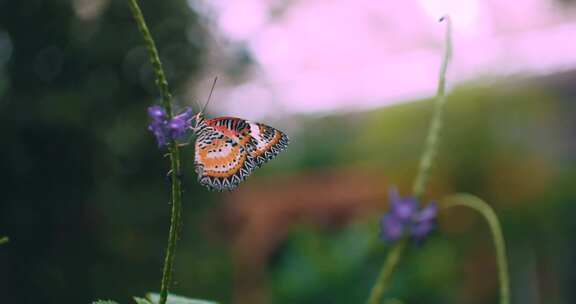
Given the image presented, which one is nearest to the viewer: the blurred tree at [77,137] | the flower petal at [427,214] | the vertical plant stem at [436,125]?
the vertical plant stem at [436,125]

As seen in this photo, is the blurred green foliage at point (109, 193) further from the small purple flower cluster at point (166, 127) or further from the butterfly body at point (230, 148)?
the small purple flower cluster at point (166, 127)

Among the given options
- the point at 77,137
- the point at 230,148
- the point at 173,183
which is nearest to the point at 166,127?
the point at 173,183

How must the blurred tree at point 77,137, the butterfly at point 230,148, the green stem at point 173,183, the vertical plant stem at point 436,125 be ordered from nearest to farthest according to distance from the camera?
the green stem at point 173,183 → the butterfly at point 230,148 → the vertical plant stem at point 436,125 → the blurred tree at point 77,137

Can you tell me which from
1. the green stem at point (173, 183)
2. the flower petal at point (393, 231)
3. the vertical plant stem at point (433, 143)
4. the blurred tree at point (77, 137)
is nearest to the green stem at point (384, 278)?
the vertical plant stem at point (433, 143)

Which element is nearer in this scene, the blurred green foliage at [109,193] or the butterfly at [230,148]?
the butterfly at [230,148]

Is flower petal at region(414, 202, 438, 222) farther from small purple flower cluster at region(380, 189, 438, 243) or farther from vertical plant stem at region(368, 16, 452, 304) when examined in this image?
vertical plant stem at region(368, 16, 452, 304)

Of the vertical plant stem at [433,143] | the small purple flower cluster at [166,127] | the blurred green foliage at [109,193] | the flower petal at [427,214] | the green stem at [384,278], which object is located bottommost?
the blurred green foliage at [109,193]

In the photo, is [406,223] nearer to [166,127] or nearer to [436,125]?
[436,125]

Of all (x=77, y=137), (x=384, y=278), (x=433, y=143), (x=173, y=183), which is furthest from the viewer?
(x=77, y=137)
